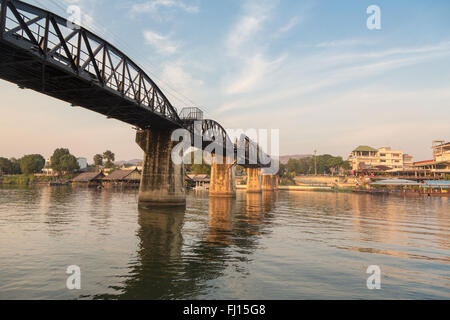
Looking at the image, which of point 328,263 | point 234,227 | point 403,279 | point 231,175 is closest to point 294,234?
point 234,227

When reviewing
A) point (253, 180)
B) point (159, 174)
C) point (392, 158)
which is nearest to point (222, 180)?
point (159, 174)

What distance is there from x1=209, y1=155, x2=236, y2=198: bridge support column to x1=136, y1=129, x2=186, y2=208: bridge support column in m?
33.0

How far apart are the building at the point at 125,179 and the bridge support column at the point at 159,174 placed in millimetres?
87130

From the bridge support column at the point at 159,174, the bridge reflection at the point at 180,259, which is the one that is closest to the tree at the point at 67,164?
the bridge support column at the point at 159,174

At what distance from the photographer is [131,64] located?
32.8 meters

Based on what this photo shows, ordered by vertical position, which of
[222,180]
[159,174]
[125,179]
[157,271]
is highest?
[159,174]

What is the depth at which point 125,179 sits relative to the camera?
127938mm

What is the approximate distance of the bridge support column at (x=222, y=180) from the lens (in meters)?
76.6

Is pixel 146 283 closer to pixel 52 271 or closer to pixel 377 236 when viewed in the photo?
pixel 52 271

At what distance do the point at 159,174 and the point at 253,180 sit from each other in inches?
3020

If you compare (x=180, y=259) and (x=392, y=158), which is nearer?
(x=180, y=259)

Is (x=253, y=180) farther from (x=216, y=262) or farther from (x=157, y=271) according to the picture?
(x=157, y=271)

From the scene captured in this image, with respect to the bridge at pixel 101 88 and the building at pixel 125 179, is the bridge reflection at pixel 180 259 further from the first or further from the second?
the building at pixel 125 179
